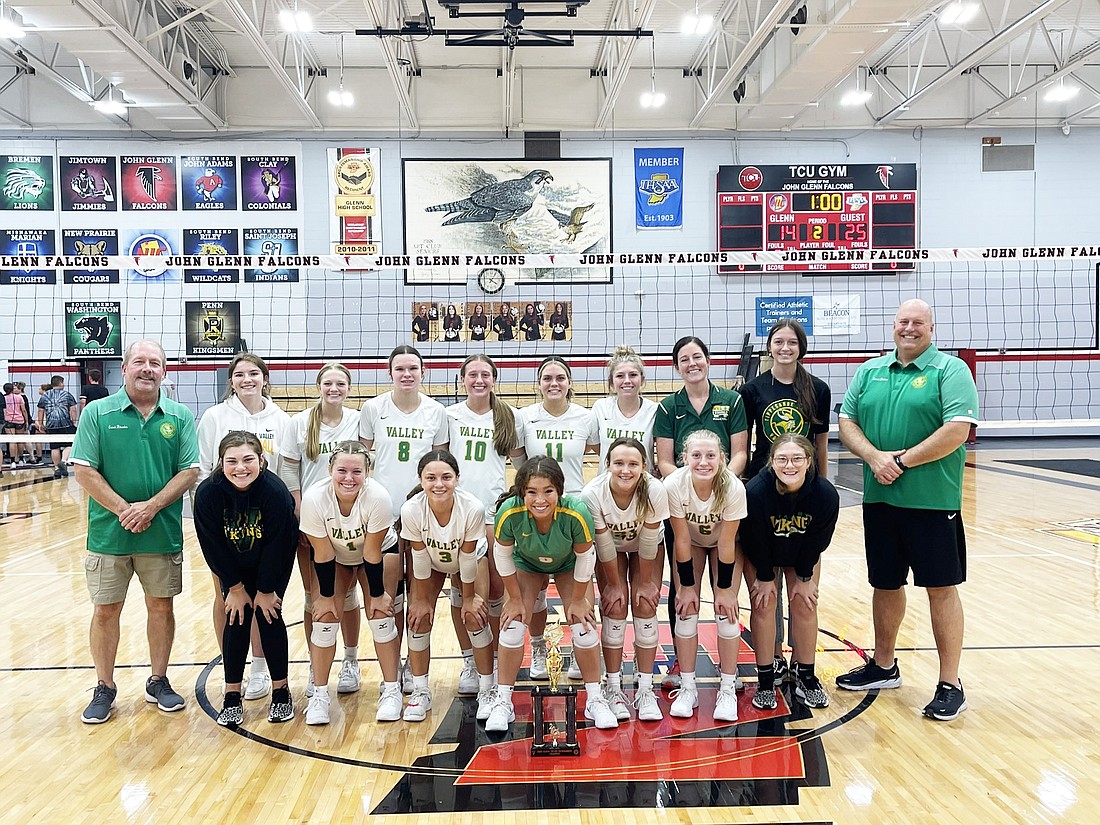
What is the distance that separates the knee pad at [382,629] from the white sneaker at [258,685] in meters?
0.58

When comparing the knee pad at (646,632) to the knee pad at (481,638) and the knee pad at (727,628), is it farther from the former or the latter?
the knee pad at (481,638)

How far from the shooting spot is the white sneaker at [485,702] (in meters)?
3.41

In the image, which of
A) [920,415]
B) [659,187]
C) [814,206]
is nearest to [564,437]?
[920,415]

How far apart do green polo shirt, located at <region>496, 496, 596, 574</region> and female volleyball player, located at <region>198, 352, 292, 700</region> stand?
A: 123 centimetres

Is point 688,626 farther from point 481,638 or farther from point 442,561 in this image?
point 442,561

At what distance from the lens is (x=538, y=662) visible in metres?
3.97

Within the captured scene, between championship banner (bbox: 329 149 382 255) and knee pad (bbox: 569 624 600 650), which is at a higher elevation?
championship banner (bbox: 329 149 382 255)

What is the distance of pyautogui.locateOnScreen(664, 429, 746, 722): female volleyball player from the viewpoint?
3352 mm

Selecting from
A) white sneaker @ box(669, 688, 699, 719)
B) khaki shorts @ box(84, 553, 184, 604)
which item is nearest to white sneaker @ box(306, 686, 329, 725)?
khaki shorts @ box(84, 553, 184, 604)

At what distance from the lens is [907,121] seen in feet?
43.2

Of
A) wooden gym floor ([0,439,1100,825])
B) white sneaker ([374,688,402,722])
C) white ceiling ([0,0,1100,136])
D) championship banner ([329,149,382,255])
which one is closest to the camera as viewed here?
wooden gym floor ([0,439,1100,825])

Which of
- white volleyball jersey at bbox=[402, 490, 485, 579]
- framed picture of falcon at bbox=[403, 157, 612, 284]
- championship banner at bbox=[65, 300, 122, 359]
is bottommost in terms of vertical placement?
white volleyball jersey at bbox=[402, 490, 485, 579]

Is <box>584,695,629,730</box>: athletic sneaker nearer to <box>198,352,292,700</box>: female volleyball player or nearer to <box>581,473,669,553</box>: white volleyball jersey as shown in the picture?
<box>581,473,669,553</box>: white volleyball jersey

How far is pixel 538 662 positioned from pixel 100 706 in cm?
196
